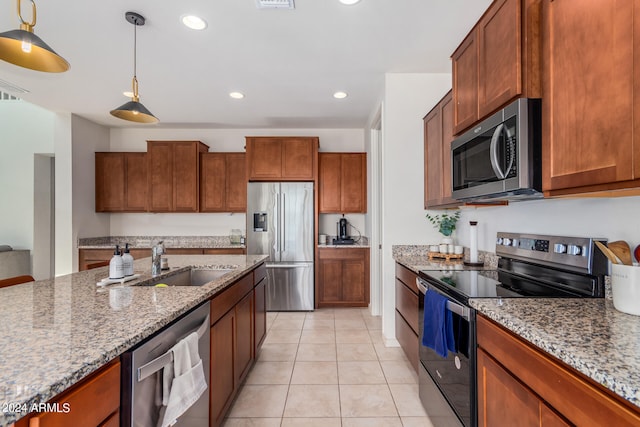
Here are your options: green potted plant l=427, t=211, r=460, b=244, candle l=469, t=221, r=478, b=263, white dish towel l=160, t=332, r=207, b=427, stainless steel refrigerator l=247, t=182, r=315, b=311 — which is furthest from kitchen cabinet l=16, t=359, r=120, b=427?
stainless steel refrigerator l=247, t=182, r=315, b=311

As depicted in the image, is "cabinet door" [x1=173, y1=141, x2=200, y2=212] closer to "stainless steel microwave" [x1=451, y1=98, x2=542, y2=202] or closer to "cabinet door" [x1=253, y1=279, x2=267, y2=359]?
"cabinet door" [x1=253, y1=279, x2=267, y2=359]

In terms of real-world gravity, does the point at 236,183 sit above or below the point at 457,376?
above

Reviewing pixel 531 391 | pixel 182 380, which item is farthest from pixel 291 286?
pixel 531 391

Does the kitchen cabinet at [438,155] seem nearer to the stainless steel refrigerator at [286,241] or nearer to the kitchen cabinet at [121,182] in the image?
the stainless steel refrigerator at [286,241]

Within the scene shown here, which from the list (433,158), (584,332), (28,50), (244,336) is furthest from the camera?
(433,158)

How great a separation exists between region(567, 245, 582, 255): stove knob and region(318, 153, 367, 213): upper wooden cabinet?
Result: 305cm

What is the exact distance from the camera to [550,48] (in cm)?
120

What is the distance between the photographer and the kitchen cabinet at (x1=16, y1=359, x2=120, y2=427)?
2.12ft

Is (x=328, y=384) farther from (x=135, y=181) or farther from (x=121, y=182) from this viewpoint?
(x=121, y=182)

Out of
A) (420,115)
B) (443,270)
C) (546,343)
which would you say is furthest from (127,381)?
(420,115)

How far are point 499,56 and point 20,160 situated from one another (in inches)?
247

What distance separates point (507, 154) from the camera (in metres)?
1.37

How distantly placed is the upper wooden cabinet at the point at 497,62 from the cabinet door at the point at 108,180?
4.69 metres

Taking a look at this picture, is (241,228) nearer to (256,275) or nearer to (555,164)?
(256,275)
